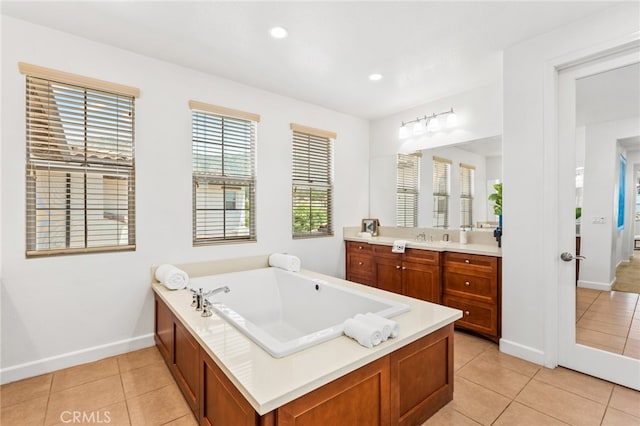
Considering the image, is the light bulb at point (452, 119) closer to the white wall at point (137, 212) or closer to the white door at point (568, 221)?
the white door at point (568, 221)

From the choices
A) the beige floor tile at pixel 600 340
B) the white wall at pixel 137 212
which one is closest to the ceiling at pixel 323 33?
the white wall at pixel 137 212

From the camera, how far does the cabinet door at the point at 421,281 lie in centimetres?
311

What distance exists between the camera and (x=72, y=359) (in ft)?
7.96

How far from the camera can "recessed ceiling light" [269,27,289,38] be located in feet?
7.54

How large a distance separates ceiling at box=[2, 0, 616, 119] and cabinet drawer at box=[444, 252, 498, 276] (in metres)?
1.80

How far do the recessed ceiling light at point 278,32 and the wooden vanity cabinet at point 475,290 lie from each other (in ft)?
8.15

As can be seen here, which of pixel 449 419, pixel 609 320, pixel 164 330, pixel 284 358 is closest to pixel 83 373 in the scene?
pixel 164 330

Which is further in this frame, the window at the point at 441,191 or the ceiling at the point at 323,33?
the window at the point at 441,191

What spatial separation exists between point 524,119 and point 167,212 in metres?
3.21

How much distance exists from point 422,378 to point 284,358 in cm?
87

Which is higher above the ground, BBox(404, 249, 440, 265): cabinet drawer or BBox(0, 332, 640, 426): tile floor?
BBox(404, 249, 440, 265): cabinet drawer

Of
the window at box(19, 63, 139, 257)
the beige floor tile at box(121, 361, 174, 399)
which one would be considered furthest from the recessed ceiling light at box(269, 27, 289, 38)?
the beige floor tile at box(121, 361, 174, 399)

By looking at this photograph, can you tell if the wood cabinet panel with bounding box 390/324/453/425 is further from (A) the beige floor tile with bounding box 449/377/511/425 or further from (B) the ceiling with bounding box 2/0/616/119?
(B) the ceiling with bounding box 2/0/616/119

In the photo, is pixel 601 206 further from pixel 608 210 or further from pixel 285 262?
pixel 285 262
